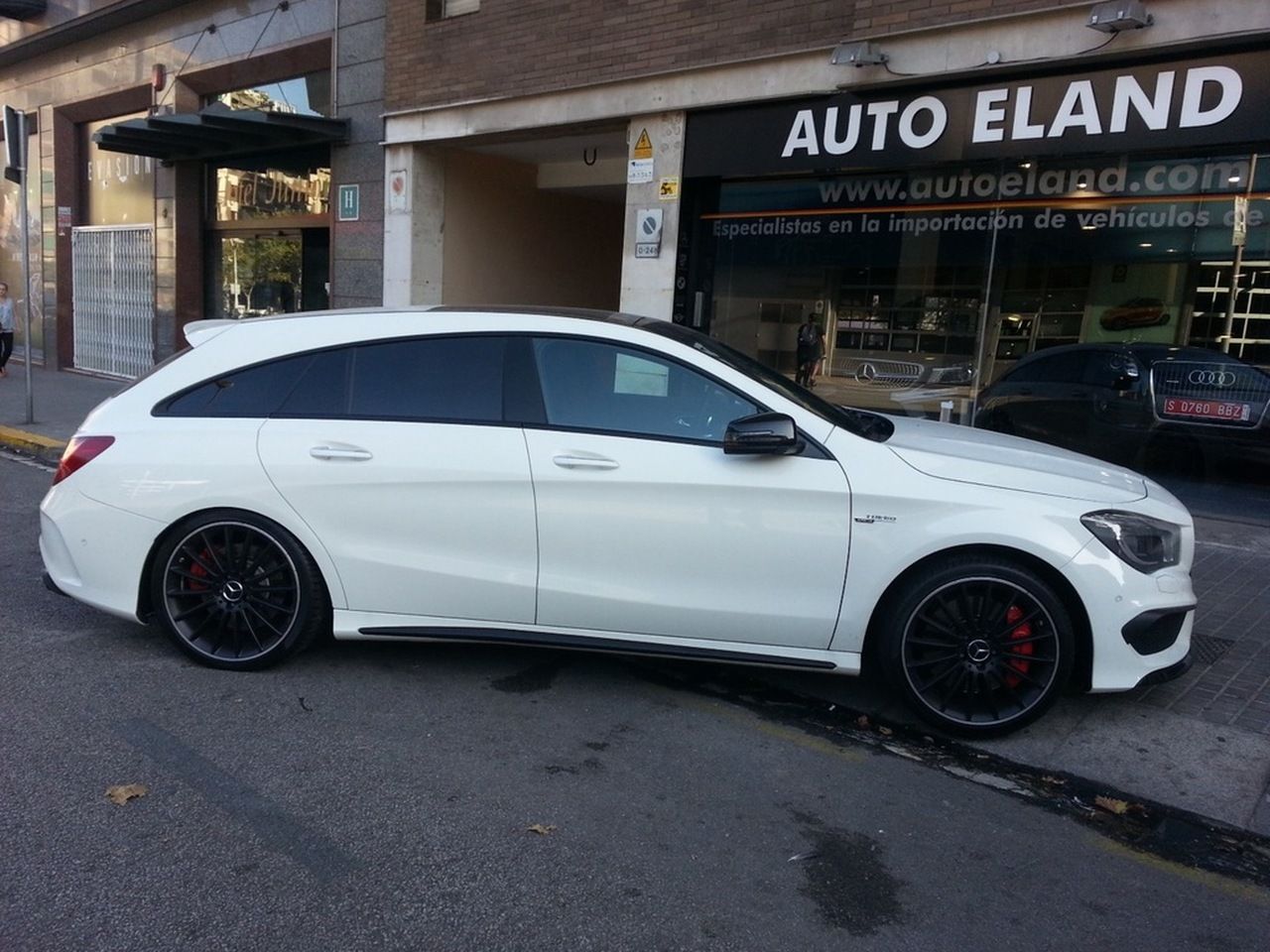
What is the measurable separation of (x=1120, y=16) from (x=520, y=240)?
8.95m

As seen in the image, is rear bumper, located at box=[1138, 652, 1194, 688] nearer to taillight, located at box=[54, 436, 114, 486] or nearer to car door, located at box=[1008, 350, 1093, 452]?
taillight, located at box=[54, 436, 114, 486]

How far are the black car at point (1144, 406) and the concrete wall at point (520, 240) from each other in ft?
24.2

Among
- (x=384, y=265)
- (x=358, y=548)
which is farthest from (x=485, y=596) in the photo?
(x=384, y=265)

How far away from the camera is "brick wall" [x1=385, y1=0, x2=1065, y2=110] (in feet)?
28.7

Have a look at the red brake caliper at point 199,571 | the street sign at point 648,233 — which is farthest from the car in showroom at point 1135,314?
the red brake caliper at point 199,571

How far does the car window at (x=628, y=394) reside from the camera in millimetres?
4383

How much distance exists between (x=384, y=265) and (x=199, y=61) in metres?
5.54

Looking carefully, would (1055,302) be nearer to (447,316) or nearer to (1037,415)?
(1037,415)

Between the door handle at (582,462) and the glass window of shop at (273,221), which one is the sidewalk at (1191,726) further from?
the glass window of shop at (273,221)

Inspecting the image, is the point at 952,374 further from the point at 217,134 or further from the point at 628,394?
the point at 217,134

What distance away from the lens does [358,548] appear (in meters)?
4.56

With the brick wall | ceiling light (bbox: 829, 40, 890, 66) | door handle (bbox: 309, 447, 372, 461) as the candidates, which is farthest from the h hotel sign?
door handle (bbox: 309, 447, 372, 461)

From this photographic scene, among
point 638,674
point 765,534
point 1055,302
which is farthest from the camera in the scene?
point 1055,302

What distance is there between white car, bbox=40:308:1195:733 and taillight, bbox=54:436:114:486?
0.02 m
